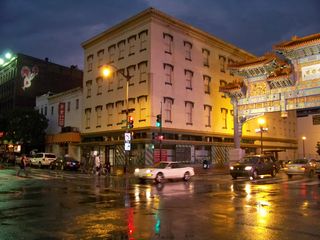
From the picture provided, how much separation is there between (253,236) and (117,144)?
3411 centimetres

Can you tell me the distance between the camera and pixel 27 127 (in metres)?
52.7

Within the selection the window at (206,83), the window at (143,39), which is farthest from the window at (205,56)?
the window at (143,39)

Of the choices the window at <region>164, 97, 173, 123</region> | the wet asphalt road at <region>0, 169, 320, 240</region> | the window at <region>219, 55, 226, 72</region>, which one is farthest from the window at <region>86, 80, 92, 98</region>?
the wet asphalt road at <region>0, 169, 320, 240</region>

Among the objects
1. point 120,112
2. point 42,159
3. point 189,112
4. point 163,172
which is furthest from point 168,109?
point 42,159

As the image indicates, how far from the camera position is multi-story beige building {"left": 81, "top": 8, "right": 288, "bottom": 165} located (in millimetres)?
38312

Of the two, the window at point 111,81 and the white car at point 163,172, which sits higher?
the window at point 111,81

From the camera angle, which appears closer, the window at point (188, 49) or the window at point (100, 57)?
the window at point (188, 49)

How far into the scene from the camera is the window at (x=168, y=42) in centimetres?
3962

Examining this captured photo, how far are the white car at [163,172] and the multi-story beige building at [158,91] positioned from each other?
433 inches

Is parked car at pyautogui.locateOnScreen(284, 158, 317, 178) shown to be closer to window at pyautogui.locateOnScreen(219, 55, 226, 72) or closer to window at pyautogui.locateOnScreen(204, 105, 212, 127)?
window at pyautogui.locateOnScreen(204, 105, 212, 127)

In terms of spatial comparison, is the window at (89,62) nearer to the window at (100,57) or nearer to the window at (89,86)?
the window at (89,86)

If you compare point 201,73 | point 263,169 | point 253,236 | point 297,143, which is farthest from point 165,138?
point 297,143

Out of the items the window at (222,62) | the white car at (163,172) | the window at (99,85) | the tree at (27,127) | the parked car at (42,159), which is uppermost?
the window at (222,62)

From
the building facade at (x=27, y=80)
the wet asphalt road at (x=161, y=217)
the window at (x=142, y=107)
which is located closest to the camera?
the wet asphalt road at (x=161, y=217)
